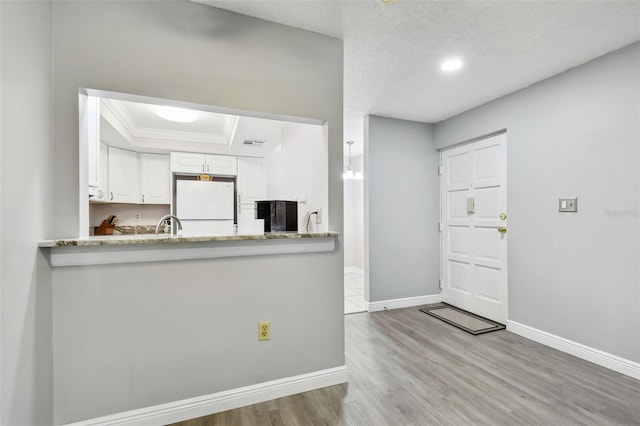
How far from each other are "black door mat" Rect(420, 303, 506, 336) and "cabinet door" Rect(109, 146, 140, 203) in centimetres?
449

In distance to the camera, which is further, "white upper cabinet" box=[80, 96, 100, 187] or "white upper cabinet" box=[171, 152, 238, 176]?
"white upper cabinet" box=[171, 152, 238, 176]

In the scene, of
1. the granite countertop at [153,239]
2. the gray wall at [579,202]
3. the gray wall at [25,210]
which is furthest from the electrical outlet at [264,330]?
the gray wall at [579,202]

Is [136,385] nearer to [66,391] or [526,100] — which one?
[66,391]

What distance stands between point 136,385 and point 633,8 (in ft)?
11.9

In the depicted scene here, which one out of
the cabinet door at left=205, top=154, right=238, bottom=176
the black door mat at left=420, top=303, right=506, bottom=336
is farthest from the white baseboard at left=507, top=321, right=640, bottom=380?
the cabinet door at left=205, top=154, right=238, bottom=176

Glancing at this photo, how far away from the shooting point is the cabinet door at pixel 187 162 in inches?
176

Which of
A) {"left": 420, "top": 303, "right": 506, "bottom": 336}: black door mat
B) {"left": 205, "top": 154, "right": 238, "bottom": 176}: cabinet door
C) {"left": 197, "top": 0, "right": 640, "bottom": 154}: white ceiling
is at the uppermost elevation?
{"left": 197, "top": 0, "right": 640, "bottom": 154}: white ceiling

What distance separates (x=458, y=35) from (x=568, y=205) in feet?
5.63

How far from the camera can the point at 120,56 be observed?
157 centimetres

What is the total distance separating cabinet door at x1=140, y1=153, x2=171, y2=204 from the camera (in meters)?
4.49

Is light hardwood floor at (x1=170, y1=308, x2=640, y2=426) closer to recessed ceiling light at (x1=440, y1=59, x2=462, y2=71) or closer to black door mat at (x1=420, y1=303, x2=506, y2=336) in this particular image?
black door mat at (x1=420, y1=303, x2=506, y2=336)

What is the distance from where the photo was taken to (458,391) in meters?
1.90

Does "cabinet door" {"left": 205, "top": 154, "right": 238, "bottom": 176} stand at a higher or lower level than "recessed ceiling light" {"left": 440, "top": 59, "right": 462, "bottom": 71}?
lower

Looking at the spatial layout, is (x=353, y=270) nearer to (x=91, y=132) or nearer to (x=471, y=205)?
(x=471, y=205)
